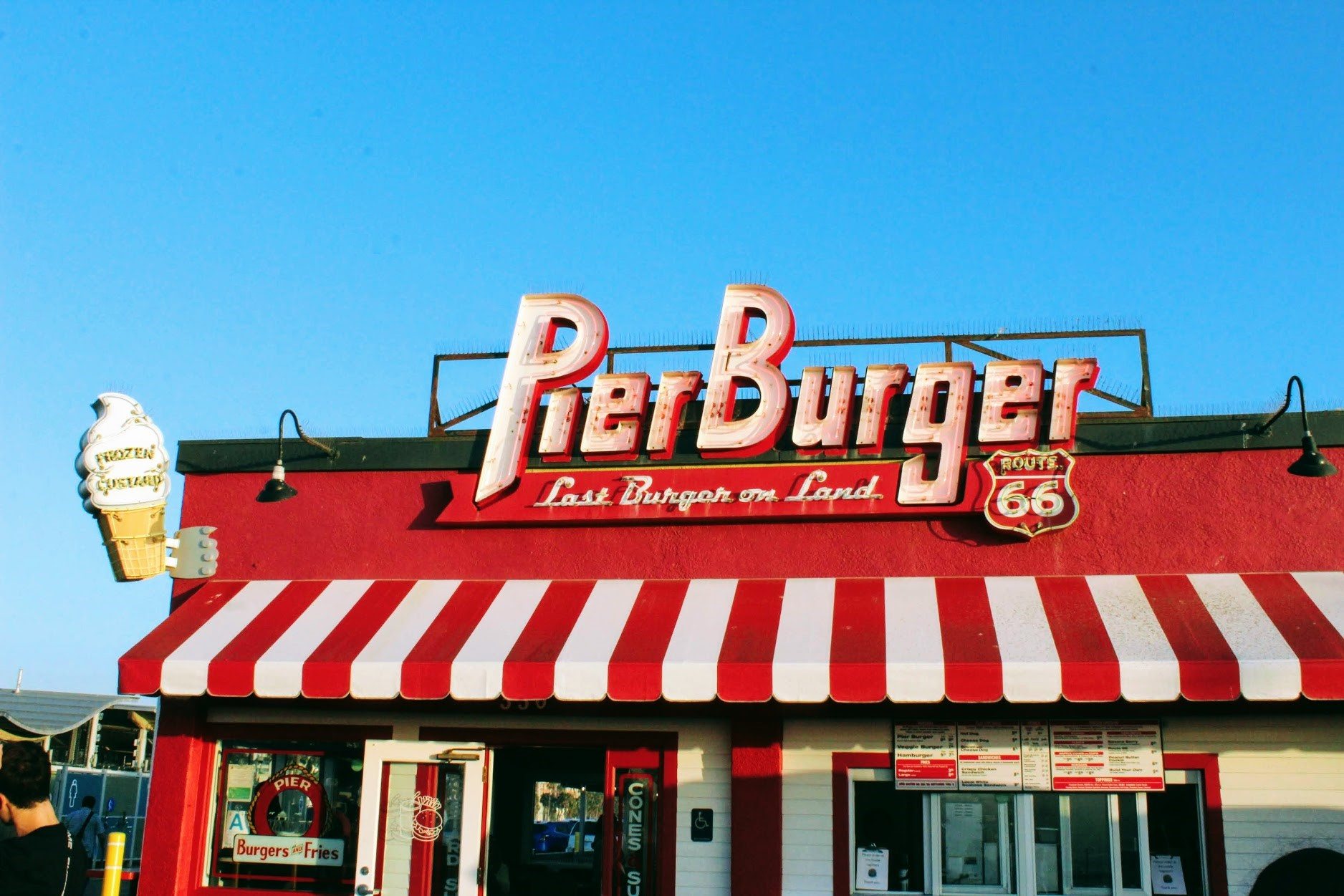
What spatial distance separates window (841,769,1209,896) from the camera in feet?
36.1

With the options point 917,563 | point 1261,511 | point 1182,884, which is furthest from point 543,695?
point 1261,511

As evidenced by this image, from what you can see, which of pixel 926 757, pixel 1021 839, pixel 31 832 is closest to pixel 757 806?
pixel 926 757

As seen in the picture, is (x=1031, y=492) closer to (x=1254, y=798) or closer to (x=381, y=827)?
(x=1254, y=798)

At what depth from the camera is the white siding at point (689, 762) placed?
1140 cm

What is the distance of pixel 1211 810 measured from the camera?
10.8 m

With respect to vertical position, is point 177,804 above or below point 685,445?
below

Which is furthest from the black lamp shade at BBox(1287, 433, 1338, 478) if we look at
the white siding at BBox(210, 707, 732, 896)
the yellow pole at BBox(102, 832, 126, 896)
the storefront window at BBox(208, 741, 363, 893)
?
the yellow pole at BBox(102, 832, 126, 896)

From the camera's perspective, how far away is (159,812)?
488 inches

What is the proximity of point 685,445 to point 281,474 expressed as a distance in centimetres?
409

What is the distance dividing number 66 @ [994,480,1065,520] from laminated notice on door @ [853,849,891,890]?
3296mm

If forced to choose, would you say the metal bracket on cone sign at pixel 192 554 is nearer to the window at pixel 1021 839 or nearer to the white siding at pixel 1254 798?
the white siding at pixel 1254 798

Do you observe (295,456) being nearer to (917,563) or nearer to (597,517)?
(597,517)

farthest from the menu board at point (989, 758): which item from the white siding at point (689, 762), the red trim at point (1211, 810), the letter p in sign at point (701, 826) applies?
the letter p in sign at point (701, 826)

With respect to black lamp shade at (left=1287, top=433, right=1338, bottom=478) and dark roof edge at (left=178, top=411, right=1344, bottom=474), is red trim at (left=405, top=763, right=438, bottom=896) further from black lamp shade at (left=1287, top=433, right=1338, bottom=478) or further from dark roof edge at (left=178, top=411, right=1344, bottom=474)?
black lamp shade at (left=1287, top=433, right=1338, bottom=478)
